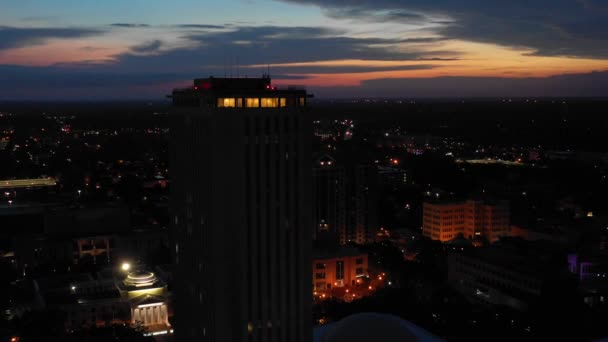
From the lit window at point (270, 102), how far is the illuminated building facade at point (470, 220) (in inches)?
2313

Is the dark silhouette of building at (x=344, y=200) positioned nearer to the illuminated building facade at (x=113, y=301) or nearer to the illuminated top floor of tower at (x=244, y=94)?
the illuminated building facade at (x=113, y=301)

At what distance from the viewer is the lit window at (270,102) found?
84.4 feet

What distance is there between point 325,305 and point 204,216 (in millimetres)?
24744

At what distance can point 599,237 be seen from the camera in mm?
70938

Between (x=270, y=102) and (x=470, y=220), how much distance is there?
62508 millimetres

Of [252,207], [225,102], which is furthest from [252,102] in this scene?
[252,207]

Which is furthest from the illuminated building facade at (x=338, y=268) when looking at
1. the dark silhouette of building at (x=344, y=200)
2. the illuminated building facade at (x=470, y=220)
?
the illuminated building facade at (x=470, y=220)

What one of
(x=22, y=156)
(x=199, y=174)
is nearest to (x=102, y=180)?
(x=22, y=156)

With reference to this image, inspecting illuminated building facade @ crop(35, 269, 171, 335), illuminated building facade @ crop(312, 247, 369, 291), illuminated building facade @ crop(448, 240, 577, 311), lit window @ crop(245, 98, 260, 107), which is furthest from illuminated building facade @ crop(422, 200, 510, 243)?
lit window @ crop(245, 98, 260, 107)

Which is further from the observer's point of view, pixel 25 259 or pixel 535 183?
pixel 535 183

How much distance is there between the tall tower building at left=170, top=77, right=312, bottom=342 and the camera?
25516 mm

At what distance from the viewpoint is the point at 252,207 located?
26.0m

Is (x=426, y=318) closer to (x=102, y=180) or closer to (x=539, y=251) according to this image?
(x=539, y=251)

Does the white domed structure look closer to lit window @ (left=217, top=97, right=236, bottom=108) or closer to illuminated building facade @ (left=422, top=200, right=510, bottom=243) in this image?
lit window @ (left=217, top=97, right=236, bottom=108)
